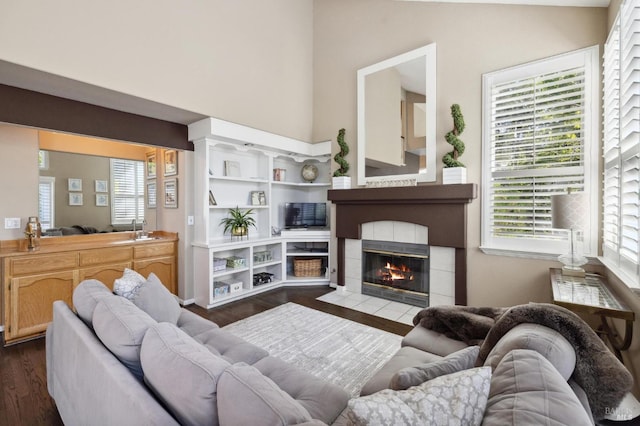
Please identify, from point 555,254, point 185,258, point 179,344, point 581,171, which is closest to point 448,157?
point 581,171

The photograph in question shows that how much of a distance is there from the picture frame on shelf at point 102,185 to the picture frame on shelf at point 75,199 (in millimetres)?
207

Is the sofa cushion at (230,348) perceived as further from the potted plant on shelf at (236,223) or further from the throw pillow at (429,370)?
the potted plant on shelf at (236,223)

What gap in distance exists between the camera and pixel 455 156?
3408 millimetres

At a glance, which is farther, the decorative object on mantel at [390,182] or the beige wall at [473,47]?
the decorative object on mantel at [390,182]

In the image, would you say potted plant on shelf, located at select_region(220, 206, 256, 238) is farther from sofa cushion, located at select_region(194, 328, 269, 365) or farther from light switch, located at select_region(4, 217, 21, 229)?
sofa cushion, located at select_region(194, 328, 269, 365)

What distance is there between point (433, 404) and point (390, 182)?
3453 millimetres

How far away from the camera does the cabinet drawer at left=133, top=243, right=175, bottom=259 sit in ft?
11.8

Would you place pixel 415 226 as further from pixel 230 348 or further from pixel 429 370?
pixel 429 370

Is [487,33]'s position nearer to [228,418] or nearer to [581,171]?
[581,171]

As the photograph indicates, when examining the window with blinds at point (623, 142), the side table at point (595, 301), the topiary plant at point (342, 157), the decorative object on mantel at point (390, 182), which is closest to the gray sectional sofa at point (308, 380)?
the side table at point (595, 301)

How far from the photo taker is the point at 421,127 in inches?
146

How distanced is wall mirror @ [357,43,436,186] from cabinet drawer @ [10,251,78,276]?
357cm

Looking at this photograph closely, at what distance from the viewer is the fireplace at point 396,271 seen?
3.79 meters

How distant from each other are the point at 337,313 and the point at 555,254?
2.34 metres
